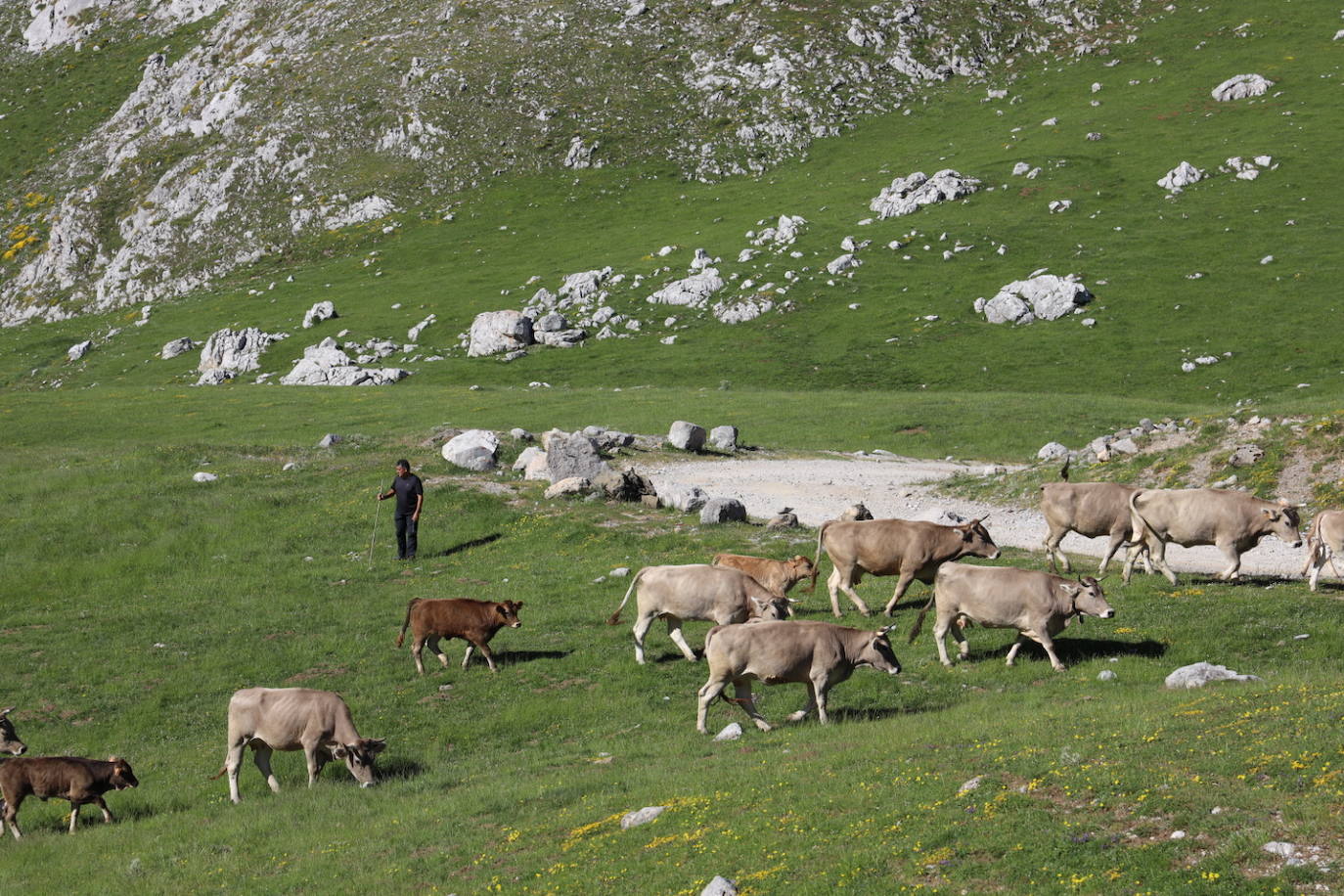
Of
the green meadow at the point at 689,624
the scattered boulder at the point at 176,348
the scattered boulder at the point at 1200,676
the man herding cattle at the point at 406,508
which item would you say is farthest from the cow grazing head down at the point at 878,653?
the scattered boulder at the point at 176,348

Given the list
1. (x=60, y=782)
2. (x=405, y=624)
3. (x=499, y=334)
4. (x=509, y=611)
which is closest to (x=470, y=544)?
(x=405, y=624)

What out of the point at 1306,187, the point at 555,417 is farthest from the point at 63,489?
the point at 1306,187

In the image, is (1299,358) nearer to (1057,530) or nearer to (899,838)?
(1057,530)

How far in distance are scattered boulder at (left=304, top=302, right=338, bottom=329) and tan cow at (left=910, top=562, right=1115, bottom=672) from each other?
281 ft

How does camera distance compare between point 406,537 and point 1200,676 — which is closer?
point 1200,676

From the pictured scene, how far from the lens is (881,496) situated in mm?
38625

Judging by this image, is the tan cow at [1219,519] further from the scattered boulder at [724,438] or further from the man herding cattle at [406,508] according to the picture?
the scattered boulder at [724,438]

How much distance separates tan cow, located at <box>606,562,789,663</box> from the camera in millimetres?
21234

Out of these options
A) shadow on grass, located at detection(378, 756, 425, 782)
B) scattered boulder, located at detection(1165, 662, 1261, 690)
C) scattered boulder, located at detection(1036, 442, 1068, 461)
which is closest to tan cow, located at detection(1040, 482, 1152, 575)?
scattered boulder, located at detection(1165, 662, 1261, 690)

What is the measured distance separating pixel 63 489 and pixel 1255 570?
40.9m

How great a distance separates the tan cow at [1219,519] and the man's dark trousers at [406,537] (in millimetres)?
20284

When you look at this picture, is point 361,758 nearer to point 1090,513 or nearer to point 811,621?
point 811,621

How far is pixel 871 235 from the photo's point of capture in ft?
303

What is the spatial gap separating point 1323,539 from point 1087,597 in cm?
734
